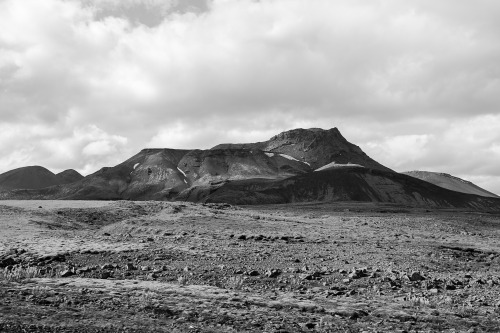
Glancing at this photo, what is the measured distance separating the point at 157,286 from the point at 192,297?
208cm

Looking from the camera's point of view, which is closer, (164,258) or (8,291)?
(8,291)

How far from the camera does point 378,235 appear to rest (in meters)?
38.1

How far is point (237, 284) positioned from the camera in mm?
17062

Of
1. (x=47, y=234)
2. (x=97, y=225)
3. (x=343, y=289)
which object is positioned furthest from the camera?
(x=97, y=225)

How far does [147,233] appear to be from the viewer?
3300cm

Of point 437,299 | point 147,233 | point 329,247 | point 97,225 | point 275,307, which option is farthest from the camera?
point 97,225

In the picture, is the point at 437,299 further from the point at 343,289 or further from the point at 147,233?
the point at 147,233

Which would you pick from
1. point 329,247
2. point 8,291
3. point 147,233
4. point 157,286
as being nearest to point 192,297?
point 157,286

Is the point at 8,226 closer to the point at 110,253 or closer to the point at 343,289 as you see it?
the point at 110,253

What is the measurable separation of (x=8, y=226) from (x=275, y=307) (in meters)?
26.7

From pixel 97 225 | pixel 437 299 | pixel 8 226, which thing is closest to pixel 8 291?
pixel 437 299

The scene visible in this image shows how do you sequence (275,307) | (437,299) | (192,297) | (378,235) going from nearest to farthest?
(275,307) → (192,297) → (437,299) → (378,235)

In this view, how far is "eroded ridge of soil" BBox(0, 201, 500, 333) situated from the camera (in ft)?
39.0

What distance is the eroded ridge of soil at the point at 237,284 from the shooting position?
11.9 meters
